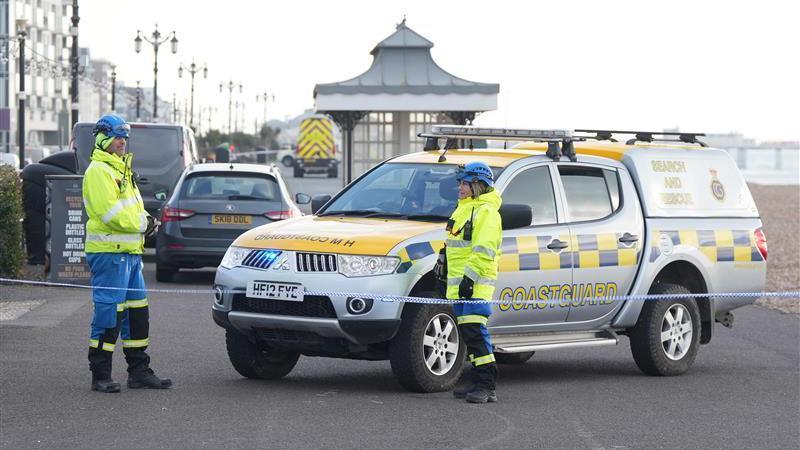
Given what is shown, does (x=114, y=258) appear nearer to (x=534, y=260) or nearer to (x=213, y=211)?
(x=534, y=260)

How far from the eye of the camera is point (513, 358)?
41.6 feet

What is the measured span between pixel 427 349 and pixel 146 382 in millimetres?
1941

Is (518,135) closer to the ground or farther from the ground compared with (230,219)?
farther from the ground

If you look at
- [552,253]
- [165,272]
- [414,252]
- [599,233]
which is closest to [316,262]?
[414,252]

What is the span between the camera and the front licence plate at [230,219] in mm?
19297

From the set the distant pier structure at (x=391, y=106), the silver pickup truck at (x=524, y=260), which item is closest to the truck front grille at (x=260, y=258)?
the silver pickup truck at (x=524, y=260)

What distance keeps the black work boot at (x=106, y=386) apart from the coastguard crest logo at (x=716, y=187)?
17.9 ft

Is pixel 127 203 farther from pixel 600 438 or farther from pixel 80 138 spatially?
pixel 80 138

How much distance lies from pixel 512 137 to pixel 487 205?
178 cm

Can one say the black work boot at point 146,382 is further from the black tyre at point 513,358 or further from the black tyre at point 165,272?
the black tyre at point 165,272

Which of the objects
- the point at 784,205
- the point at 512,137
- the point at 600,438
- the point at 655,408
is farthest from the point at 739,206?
the point at 784,205

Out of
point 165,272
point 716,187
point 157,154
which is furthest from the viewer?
point 157,154

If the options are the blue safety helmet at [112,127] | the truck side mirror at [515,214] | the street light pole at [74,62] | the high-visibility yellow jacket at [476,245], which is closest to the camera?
the high-visibility yellow jacket at [476,245]

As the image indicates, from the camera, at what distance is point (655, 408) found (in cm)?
1013
